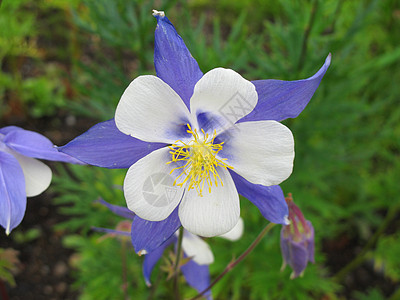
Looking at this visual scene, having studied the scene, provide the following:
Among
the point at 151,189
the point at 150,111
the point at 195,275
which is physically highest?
the point at 150,111

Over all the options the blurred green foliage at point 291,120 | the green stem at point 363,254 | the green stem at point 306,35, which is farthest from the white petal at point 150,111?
the green stem at point 363,254

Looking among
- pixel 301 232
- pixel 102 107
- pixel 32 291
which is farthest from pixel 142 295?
pixel 301 232

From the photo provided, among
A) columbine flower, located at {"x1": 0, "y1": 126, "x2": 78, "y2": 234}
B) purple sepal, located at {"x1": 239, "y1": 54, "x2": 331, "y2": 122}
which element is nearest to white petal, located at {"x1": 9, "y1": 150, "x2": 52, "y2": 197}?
columbine flower, located at {"x1": 0, "y1": 126, "x2": 78, "y2": 234}

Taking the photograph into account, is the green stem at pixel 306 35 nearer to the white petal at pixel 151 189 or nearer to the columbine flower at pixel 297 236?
the columbine flower at pixel 297 236

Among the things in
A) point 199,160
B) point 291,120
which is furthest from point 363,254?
point 199,160

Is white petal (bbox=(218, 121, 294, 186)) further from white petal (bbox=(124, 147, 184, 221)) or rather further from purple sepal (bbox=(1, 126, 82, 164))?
purple sepal (bbox=(1, 126, 82, 164))

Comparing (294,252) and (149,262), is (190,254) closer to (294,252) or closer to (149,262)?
(149,262)

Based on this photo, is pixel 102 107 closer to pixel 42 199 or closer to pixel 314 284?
pixel 42 199
